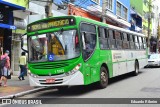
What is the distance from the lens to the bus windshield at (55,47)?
11.8 meters

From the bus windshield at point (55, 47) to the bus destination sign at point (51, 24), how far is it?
0.32 metres

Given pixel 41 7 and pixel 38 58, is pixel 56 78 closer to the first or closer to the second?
pixel 38 58

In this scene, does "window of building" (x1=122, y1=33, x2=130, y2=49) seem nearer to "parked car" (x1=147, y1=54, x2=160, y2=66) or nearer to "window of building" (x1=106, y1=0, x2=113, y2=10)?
"parked car" (x1=147, y1=54, x2=160, y2=66)

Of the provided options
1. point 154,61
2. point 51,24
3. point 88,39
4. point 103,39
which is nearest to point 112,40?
point 103,39

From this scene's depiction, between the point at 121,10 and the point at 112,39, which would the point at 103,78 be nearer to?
the point at 112,39

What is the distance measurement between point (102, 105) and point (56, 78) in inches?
106

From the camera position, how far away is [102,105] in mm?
9664

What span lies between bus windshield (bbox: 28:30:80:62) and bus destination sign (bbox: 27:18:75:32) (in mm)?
318

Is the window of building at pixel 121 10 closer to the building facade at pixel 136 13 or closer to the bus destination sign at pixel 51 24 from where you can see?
the building facade at pixel 136 13

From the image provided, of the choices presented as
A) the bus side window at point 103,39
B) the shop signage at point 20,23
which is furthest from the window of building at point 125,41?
the shop signage at point 20,23

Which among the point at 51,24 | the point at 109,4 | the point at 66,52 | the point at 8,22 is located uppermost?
the point at 109,4

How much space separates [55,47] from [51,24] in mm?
977

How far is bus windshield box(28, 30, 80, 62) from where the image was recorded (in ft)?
38.8

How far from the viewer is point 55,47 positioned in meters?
12.0
